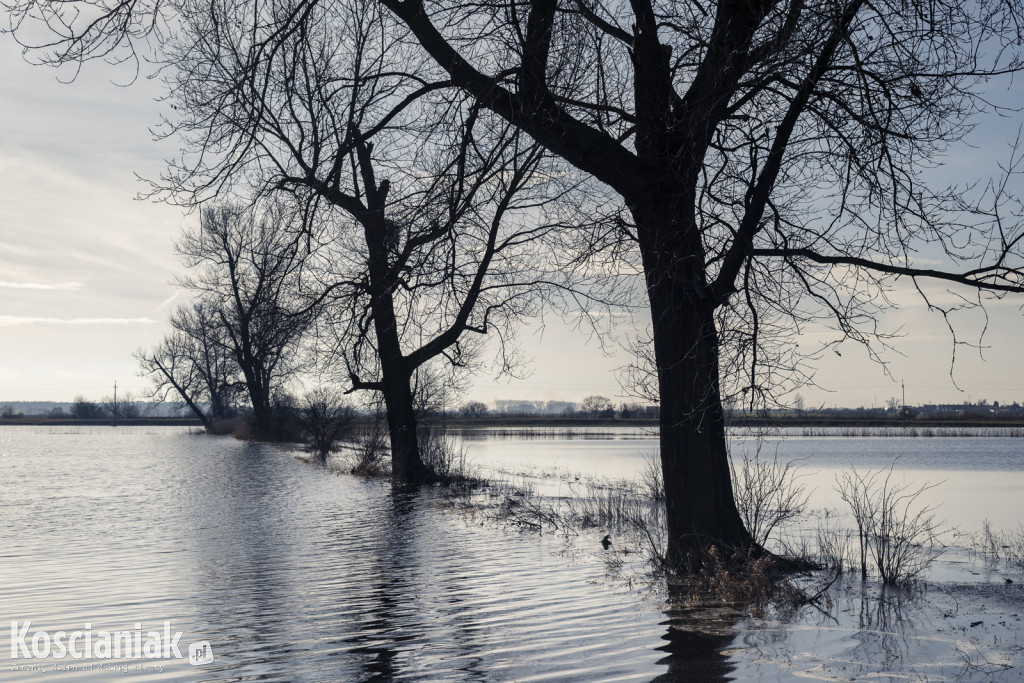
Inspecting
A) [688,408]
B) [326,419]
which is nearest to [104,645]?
[688,408]

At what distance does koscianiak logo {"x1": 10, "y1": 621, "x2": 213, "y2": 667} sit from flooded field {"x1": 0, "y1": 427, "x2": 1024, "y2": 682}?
0.09 m

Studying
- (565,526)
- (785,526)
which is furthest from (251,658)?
(785,526)

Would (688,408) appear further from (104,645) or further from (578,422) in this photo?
(578,422)

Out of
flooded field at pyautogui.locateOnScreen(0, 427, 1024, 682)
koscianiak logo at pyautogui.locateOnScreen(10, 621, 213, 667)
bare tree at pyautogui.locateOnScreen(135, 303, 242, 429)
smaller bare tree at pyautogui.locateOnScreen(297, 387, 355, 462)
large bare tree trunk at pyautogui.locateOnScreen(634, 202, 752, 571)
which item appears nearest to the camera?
flooded field at pyautogui.locateOnScreen(0, 427, 1024, 682)

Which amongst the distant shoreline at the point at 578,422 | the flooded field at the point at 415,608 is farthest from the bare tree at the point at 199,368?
the flooded field at the point at 415,608

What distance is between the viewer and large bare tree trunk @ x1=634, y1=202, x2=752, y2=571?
8.96 metres

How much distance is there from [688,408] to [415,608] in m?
3.36

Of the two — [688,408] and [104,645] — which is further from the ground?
[688,408]

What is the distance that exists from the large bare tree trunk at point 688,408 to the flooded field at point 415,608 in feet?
3.16

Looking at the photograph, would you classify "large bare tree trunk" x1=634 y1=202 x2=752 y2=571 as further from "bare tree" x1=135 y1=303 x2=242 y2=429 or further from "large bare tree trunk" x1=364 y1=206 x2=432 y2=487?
A: "bare tree" x1=135 y1=303 x2=242 y2=429

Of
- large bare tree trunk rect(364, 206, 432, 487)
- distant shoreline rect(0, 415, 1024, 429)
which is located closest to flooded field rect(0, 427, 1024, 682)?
large bare tree trunk rect(364, 206, 432, 487)

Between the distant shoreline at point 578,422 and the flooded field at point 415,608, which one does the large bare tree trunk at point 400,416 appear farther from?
the distant shoreline at point 578,422

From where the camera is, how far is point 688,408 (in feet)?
29.6

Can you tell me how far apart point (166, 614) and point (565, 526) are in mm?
7819
